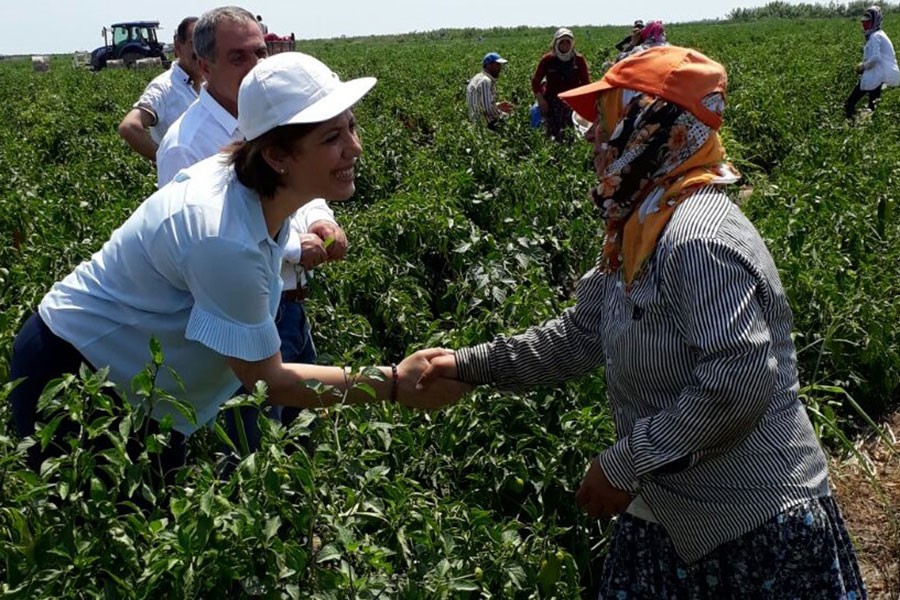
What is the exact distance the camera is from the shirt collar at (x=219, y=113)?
312 centimetres

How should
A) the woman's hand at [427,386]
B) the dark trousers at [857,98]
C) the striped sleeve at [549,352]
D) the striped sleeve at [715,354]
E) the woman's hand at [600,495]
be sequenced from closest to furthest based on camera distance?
the striped sleeve at [715,354] → the woman's hand at [600,495] → the striped sleeve at [549,352] → the woman's hand at [427,386] → the dark trousers at [857,98]

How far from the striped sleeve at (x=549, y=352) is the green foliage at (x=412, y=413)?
0.26 m

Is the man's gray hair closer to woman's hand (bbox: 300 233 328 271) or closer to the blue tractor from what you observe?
woman's hand (bbox: 300 233 328 271)

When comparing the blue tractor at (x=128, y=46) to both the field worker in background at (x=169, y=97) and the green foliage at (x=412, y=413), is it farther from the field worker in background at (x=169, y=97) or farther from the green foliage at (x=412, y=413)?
the field worker in background at (x=169, y=97)

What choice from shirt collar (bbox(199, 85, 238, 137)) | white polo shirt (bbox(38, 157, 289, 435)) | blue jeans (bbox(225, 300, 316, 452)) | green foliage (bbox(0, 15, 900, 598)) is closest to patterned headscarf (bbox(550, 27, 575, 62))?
green foliage (bbox(0, 15, 900, 598))

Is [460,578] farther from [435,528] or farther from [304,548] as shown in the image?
[304,548]

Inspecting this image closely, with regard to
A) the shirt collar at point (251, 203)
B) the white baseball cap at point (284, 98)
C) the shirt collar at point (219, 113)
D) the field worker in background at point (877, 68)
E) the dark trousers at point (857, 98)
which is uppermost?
the white baseball cap at point (284, 98)

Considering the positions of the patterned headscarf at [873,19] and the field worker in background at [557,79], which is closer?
the field worker in background at [557,79]

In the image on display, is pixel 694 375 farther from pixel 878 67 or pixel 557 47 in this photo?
pixel 878 67

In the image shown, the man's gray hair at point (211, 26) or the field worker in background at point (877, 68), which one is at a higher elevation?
the man's gray hair at point (211, 26)

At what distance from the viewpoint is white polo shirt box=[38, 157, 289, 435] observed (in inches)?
83.5

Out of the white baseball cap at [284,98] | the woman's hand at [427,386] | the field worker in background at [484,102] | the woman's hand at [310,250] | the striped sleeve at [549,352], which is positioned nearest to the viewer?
the white baseball cap at [284,98]

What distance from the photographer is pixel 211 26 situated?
3.20 metres

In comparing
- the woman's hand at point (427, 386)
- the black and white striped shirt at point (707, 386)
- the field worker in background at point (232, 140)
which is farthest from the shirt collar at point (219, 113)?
the black and white striped shirt at point (707, 386)
